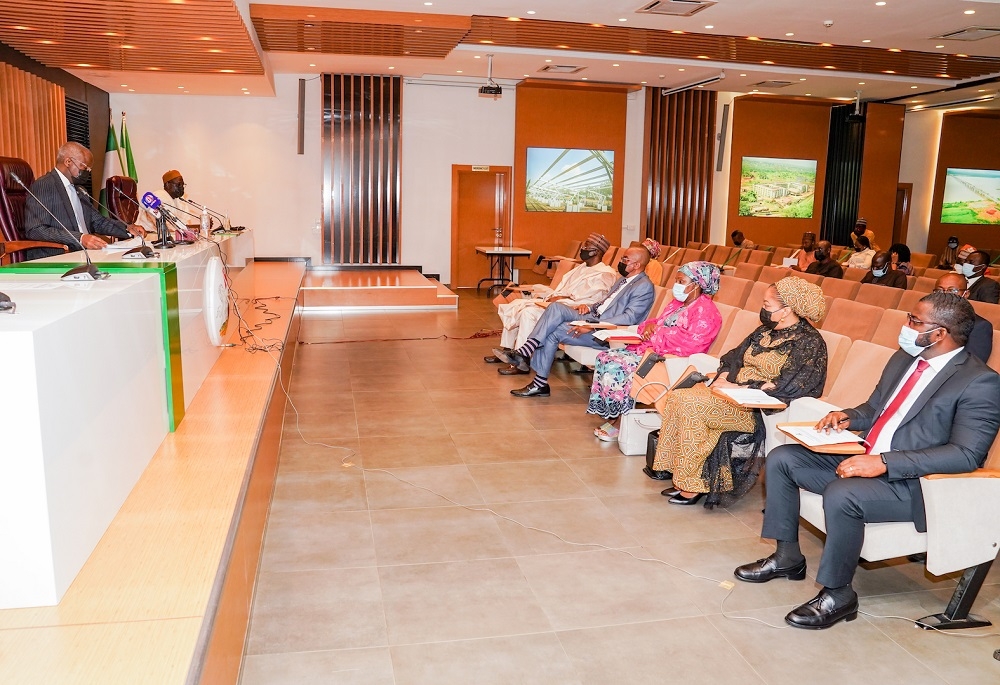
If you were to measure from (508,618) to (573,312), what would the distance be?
398cm

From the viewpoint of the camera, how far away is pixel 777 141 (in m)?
15.8

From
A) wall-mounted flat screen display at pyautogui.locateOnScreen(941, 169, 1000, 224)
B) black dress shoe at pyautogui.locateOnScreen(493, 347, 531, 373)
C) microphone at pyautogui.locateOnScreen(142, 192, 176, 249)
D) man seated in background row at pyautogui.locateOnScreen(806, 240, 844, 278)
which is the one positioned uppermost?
wall-mounted flat screen display at pyautogui.locateOnScreen(941, 169, 1000, 224)

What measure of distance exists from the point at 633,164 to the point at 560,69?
3191mm

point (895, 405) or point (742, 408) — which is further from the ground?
point (895, 405)

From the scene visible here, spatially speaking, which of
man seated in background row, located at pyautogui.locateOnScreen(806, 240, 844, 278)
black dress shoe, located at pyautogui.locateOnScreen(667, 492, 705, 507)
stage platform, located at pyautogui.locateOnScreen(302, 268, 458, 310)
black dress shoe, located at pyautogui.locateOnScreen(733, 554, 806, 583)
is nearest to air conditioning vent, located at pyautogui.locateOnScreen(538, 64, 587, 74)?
stage platform, located at pyautogui.locateOnScreen(302, 268, 458, 310)

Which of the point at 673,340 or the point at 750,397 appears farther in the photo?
the point at 673,340

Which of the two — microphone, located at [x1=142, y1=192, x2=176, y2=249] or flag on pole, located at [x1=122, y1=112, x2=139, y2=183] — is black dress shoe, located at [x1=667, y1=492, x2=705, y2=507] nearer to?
microphone, located at [x1=142, y1=192, x2=176, y2=249]

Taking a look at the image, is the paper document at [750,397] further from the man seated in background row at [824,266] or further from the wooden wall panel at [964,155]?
the wooden wall panel at [964,155]

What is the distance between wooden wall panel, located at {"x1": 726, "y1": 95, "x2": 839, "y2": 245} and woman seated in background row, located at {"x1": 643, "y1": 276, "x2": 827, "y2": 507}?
40.4 feet

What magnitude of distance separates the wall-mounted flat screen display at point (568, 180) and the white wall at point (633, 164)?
1.52ft

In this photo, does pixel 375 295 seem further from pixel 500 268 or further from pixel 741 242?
pixel 741 242

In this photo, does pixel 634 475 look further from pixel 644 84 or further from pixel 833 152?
pixel 833 152

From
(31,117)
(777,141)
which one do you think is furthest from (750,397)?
(777,141)

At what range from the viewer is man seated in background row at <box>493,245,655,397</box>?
6.38 m
